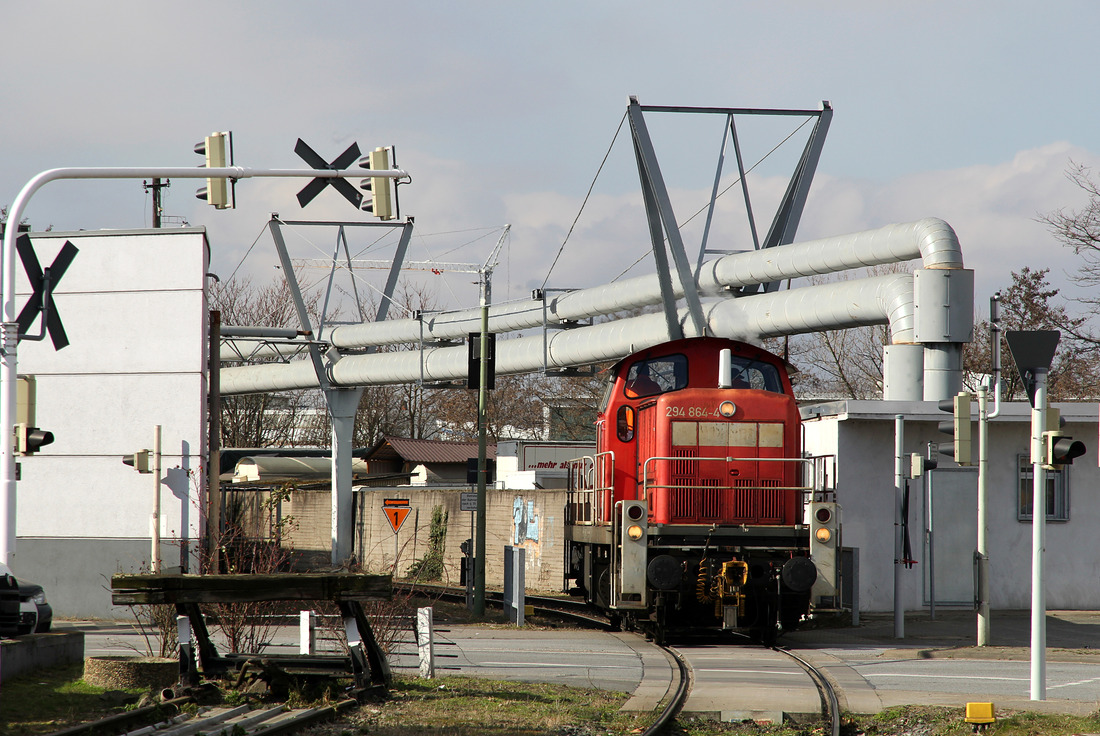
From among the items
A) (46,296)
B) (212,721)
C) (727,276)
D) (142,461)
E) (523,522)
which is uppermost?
(727,276)

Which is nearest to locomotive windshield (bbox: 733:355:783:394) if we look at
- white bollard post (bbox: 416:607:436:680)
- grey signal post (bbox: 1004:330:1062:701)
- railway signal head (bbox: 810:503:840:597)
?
railway signal head (bbox: 810:503:840:597)

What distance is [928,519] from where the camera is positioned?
18.2 meters

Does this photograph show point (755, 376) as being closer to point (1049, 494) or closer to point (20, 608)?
point (1049, 494)

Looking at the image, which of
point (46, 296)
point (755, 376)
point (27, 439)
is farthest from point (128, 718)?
point (755, 376)

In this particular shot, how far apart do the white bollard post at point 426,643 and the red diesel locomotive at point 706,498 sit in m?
2.74

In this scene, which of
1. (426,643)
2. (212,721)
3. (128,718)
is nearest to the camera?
(128,718)

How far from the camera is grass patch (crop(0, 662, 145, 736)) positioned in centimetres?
811

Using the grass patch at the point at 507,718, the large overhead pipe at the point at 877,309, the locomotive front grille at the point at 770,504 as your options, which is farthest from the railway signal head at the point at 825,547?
the large overhead pipe at the point at 877,309

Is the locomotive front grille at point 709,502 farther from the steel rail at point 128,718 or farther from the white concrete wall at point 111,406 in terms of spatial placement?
the white concrete wall at point 111,406

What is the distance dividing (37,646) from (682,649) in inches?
289

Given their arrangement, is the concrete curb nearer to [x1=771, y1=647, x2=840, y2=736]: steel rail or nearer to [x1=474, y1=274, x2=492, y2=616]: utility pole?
[x1=771, y1=647, x2=840, y2=736]: steel rail

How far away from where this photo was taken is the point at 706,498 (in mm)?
13281

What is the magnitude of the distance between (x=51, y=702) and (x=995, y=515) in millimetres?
15847

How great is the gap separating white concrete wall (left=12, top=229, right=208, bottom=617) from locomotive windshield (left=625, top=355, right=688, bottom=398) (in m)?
7.64
